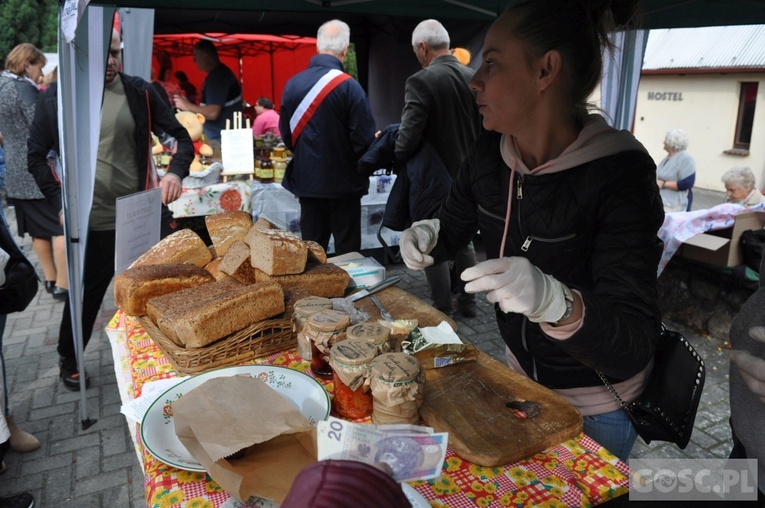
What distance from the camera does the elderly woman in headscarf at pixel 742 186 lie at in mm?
5176

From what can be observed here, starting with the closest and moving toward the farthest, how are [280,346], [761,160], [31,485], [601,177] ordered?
[601,177], [280,346], [31,485], [761,160]

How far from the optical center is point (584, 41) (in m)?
1.58

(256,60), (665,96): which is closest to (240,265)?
(256,60)

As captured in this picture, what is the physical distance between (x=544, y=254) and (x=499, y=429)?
0.55 metres

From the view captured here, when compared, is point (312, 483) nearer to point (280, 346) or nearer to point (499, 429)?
point (499, 429)

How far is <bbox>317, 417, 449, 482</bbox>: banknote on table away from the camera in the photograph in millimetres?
784

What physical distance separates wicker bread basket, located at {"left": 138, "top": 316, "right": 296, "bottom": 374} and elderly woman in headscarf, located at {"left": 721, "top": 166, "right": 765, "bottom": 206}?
5069 mm

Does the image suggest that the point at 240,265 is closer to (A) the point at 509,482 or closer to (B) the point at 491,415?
(B) the point at 491,415

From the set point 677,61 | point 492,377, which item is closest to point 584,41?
point 492,377

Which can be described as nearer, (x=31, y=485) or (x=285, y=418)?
(x=285, y=418)

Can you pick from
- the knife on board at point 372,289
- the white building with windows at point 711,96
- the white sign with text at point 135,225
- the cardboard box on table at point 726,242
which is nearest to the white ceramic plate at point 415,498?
the knife on board at point 372,289

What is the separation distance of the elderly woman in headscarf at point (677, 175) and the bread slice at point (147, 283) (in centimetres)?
579

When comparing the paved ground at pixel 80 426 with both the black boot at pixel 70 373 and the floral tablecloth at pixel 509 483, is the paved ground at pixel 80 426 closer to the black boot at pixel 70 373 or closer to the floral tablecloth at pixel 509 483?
the black boot at pixel 70 373

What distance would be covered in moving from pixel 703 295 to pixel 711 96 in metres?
13.0
